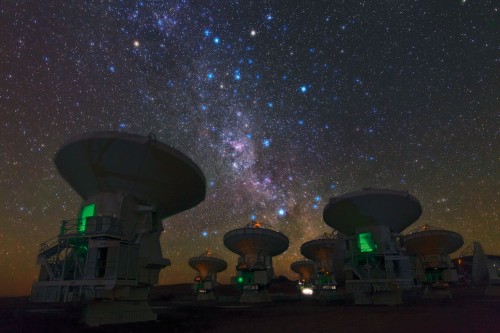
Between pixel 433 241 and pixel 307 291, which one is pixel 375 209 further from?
pixel 307 291

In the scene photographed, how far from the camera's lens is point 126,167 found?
23094 millimetres

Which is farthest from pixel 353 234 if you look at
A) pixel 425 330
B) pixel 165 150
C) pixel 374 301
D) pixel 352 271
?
pixel 165 150

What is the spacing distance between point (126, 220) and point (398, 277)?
1009 inches

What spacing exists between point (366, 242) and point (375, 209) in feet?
12.2

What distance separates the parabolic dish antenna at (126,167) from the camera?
22.0 m

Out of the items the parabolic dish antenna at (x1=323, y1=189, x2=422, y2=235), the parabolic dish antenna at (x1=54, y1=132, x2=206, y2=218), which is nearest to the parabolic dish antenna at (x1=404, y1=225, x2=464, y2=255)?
the parabolic dish antenna at (x1=323, y1=189, x2=422, y2=235)

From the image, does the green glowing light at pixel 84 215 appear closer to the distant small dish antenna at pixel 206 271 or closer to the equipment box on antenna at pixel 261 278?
the equipment box on antenna at pixel 261 278

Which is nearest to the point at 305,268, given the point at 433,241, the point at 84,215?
the point at 433,241

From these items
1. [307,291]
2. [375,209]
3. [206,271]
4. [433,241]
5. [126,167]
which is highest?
[126,167]

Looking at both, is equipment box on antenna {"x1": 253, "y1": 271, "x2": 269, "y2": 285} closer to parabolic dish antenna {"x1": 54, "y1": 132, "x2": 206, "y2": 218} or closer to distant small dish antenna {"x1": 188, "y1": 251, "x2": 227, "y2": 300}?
distant small dish antenna {"x1": 188, "y1": 251, "x2": 227, "y2": 300}

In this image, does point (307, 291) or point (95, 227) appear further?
point (307, 291)

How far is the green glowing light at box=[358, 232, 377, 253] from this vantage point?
115 ft

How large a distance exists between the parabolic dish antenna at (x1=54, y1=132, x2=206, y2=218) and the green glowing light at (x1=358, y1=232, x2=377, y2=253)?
18.8 metres

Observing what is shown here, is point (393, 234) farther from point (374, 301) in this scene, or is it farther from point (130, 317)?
point (130, 317)
